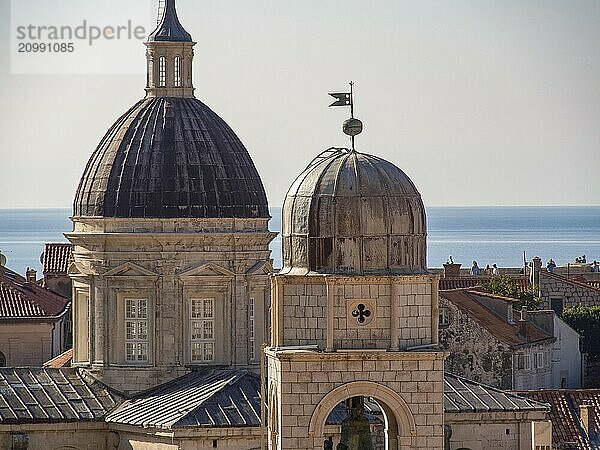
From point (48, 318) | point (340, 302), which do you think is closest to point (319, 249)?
point (340, 302)

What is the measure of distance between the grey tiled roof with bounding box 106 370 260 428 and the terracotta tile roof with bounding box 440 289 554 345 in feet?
69.9

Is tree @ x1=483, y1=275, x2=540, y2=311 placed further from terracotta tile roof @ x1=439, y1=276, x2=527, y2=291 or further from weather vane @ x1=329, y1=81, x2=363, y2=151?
weather vane @ x1=329, y1=81, x2=363, y2=151

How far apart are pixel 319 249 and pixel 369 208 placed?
92 centimetres

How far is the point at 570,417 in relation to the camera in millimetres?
70500

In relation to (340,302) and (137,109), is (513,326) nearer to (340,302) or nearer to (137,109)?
(137,109)

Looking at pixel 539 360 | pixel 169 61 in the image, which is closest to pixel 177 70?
pixel 169 61

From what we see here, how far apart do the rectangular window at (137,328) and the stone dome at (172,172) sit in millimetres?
1955

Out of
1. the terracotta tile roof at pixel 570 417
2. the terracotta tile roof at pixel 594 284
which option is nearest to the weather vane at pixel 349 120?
the terracotta tile roof at pixel 570 417

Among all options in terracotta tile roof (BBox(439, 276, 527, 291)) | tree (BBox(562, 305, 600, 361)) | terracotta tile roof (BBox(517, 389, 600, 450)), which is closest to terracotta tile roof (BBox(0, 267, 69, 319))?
terracotta tile roof (BBox(439, 276, 527, 291))

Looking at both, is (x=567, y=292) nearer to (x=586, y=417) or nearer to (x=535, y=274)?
(x=535, y=274)

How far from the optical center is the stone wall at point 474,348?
80.0 meters

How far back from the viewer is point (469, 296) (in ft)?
282

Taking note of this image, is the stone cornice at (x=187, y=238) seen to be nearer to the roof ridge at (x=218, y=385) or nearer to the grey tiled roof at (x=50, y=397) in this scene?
the roof ridge at (x=218, y=385)

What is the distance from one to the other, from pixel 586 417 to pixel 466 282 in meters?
32.4
